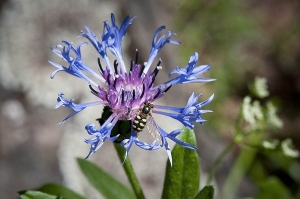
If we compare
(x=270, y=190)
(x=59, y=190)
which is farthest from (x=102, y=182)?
(x=270, y=190)

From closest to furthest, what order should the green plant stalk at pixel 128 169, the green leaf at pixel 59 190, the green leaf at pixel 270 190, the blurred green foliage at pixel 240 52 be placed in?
the green plant stalk at pixel 128 169, the green leaf at pixel 59 190, the green leaf at pixel 270 190, the blurred green foliage at pixel 240 52

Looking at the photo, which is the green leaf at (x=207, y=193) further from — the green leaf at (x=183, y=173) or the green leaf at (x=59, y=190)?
the green leaf at (x=59, y=190)

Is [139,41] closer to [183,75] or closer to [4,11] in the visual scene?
[4,11]

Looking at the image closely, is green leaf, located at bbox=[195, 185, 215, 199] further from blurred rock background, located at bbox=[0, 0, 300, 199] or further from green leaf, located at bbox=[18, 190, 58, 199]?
blurred rock background, located at bbox=[0, 0, 300, 199]

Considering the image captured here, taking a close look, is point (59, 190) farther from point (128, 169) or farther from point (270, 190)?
point (270, 190)

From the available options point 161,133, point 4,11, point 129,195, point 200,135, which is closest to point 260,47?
point 200,135

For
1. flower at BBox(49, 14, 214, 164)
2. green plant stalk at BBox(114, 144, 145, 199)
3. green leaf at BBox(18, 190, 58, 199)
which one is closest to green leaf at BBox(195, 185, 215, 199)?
flower at BBox(49, 14, 214, 164)

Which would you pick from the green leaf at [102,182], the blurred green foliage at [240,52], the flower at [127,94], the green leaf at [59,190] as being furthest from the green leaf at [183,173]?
the blurred green foliage at [240,52]

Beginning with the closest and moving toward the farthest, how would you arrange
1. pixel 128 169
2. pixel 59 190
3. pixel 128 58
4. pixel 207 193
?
pixel 207 193 < pixel 128 169 < pixel 59 190 < pixel 128 58
